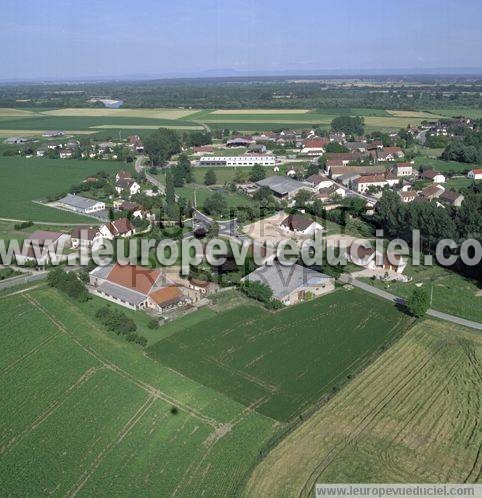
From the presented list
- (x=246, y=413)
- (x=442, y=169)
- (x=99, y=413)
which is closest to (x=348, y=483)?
(x=246, y=413)

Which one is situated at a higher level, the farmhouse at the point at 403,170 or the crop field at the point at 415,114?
the crop field at the point at 415,114

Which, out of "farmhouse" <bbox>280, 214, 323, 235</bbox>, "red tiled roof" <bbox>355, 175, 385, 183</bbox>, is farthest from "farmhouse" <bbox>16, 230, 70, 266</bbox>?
Result: "red tiled roof" <bbox>355, 175, 385, 183</bbox>

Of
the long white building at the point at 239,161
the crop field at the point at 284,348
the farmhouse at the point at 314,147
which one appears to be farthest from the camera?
the farmhouse at the point at 314,147

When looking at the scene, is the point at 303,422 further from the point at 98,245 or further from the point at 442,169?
the point at 442,169

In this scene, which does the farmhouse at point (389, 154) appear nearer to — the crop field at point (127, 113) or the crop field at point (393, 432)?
the crop field at point (393, 432)

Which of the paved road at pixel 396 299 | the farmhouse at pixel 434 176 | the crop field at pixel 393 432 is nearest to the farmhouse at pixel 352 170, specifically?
the farmhouse at pixel 434 176

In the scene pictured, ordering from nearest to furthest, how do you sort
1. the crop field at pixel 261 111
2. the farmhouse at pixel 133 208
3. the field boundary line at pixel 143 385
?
1. the field boundary line at pixel 143 385
2. the farmhouse at pixel 133 208
3. the crop field at pixel 261 111

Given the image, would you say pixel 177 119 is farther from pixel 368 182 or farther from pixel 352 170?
pixel 368 182
